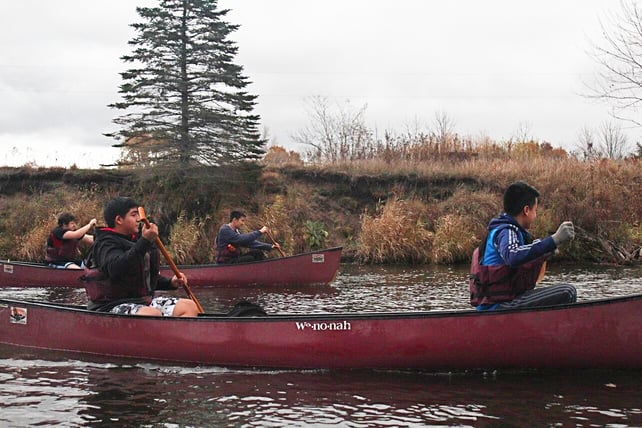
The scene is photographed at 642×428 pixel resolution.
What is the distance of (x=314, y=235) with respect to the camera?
66.4ft

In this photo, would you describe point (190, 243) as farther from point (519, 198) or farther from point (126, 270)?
point (519, 198)

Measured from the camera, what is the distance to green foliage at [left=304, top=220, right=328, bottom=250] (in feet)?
66.2

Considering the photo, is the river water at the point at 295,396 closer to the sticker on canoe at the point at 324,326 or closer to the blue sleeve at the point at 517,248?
the sticker on canoe at the point at 324,326

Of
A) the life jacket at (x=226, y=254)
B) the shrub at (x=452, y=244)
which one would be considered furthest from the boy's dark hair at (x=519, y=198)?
the shrub at (x=452, y=244)

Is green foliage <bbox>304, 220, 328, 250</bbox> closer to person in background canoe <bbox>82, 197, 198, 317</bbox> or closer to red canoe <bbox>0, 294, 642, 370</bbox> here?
person in background canoe <bbox>82, 197, 198, 317</bbox>

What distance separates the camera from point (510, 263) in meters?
6.31

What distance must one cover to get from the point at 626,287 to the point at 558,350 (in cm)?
694

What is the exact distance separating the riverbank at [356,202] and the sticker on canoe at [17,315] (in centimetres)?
1011

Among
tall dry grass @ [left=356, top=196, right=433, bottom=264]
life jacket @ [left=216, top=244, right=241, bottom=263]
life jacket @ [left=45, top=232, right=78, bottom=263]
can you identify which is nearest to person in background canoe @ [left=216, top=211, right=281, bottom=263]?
life jacket @ [left=216, top=244, right=241, bottom=263]

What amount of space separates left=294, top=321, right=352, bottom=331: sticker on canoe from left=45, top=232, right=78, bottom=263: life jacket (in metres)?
8.76

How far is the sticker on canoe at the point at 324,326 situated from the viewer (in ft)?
22.8

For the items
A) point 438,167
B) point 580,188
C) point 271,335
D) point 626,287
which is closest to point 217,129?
point 438,167

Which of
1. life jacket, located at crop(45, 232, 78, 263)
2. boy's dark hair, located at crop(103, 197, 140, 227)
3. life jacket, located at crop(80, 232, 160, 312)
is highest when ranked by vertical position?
boy's dark hair, located at crop(103, 197, 140, 227)

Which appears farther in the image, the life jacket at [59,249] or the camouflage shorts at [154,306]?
the life jacket at [59,249]
